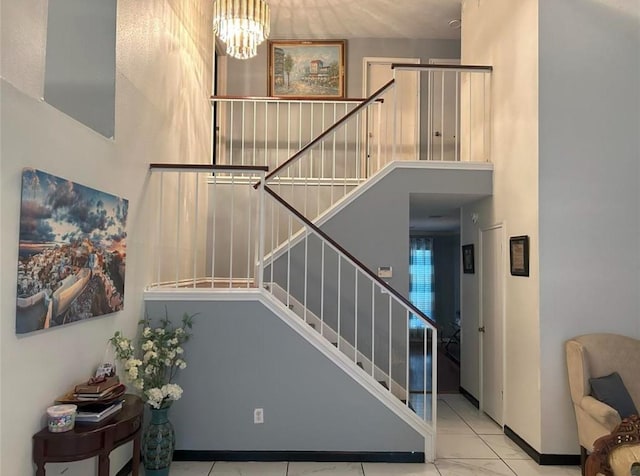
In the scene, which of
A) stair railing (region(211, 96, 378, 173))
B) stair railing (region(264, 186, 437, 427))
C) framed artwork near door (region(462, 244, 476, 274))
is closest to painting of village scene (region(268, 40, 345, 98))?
stair railing (region(211, 96, 378, 173))

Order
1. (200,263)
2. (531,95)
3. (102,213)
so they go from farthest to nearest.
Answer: (200,263)
(531,95)
(102,213)

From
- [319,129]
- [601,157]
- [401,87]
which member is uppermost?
[401,87]

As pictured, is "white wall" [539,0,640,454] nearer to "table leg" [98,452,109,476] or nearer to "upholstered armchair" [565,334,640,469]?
"upholstered armchair" [565,334,640,469]

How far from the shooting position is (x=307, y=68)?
6.73m

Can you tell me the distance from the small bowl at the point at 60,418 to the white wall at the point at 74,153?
6 centimetres

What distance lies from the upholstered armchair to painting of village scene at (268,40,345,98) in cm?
471

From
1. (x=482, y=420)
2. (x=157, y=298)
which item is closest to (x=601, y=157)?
(x=482, y=420)

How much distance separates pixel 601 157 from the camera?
3.75 m

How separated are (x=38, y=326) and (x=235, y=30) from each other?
316 centimetres

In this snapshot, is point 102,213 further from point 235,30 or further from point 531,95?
point 531,95

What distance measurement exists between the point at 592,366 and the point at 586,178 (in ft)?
4.94

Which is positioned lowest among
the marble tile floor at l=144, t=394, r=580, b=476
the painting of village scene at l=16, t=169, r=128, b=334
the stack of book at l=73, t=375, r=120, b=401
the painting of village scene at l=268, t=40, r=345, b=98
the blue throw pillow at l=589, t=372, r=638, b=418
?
the marble tile floor at l=144, t=394, r=580, b=476

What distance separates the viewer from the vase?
3205mm

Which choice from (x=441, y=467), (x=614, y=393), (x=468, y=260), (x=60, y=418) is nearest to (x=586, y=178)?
(x=614, y=393)
